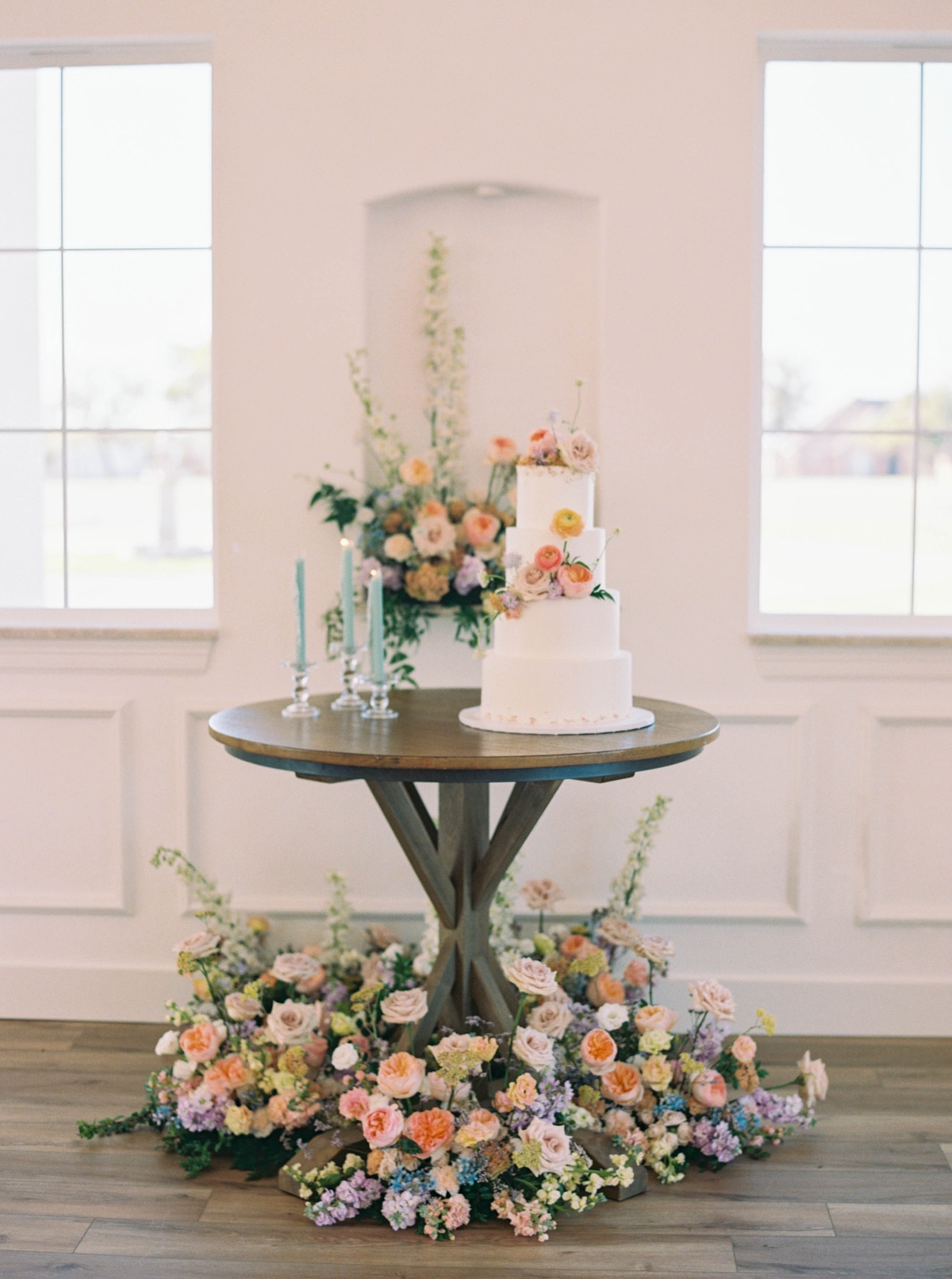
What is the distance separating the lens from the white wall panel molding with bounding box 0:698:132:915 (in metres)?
3.42

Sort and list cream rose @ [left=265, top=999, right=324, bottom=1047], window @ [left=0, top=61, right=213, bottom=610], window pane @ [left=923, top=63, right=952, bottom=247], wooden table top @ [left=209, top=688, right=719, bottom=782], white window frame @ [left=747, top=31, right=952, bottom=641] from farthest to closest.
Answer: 1. window @ [left=0, top=61, right=213, bottom=610]
2. window pane @ [left=923, top=63, right=952, bottom=247]
3. white window frame @ [left=747, top=31, right=952, bottom=641]
4. cream rose @ [left=265, top=999, right=324, bottom=1047]
5. wooden table top @ [left=209, top=688, right=719, bottom=782]

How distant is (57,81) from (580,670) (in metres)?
2.32

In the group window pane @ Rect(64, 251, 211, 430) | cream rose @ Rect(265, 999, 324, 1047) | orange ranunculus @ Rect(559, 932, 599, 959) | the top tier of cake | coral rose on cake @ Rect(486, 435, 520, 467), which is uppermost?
window pane @ Rect(64, 251, 211, 430)

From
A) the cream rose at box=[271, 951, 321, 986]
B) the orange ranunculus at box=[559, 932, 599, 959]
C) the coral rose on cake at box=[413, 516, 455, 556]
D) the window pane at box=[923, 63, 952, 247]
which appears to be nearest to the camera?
the cream rose at box=[271, 951, 321, 986]

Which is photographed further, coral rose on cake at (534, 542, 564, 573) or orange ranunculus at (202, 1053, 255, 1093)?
orange ranunculus at (202, 1053, 255, 1093)

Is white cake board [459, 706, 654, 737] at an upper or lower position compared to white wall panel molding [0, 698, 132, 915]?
upper

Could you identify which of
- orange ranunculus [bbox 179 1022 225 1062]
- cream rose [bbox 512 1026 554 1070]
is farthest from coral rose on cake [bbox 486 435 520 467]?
orange ranunculus [bbox 179 1022 225 1062]

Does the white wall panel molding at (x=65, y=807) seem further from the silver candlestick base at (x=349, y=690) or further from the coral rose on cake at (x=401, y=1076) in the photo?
the coral rose on cake at (x=401, y=1076)

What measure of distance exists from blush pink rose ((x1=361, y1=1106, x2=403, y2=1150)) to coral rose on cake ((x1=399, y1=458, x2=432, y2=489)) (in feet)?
4.96

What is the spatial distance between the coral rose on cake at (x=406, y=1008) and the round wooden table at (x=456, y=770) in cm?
8

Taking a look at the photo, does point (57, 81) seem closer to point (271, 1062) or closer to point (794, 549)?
point (794, 549)

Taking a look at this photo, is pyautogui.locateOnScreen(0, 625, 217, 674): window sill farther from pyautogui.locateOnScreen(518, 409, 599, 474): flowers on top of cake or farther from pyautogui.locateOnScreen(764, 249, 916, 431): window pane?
pyautogui.locateOnScreen(764, 249, 916, 431): window pane

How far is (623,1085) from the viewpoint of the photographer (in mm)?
2619

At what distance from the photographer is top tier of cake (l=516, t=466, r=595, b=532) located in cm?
255
